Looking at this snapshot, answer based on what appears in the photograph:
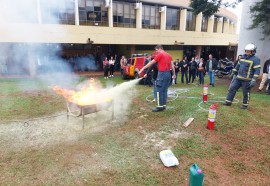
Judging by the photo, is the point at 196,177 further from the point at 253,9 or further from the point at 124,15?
the point at 124,15

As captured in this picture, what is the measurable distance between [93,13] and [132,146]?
58.9ft

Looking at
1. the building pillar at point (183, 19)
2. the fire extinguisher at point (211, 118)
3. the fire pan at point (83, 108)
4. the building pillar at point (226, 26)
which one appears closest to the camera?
the fire extinguisher at point (211, 118)

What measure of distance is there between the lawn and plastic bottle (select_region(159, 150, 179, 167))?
10cm

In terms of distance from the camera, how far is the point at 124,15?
868 inches

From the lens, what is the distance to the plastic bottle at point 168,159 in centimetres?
430

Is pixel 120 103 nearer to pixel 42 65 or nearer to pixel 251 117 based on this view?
pixel 251 117

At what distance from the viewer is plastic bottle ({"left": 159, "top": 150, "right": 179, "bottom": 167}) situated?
4.30m

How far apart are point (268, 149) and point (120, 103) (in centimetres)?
547

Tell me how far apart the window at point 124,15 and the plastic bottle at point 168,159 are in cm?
1929

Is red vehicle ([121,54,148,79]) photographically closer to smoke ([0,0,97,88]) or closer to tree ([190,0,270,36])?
smoke ([0,0,97,88])

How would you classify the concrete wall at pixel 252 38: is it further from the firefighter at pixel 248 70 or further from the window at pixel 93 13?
the window at pixel 93 13

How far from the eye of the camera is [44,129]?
20.0 feet

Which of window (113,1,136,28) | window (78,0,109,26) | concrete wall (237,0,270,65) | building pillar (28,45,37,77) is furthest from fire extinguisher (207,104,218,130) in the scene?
window (113,1,136,28)

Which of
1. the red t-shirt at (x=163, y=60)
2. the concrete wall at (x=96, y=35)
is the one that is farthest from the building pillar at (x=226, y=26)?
Result: the red t-shirt at (x=163, y=60)
